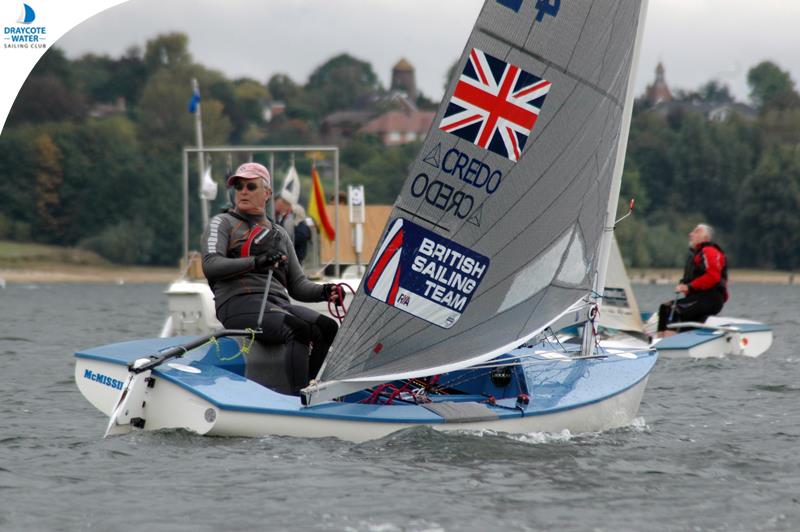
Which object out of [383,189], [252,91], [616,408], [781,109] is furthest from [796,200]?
[616,408]

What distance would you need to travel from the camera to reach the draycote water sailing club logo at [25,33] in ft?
67.7

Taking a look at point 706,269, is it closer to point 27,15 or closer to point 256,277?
point 256,277

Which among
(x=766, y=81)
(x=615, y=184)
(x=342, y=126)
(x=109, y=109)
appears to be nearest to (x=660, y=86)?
(x=766, y=81)

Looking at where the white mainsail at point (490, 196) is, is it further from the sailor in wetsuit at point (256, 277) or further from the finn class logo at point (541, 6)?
the sailor in wetsuit at point (256, 277)

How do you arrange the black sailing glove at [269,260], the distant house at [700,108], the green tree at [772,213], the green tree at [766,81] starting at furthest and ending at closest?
the green tree at [766,81], the distant house at [700,108], the green tree at [772,213], the black sailing glove at [269,260]

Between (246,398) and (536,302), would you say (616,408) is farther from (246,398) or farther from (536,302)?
(246,398)

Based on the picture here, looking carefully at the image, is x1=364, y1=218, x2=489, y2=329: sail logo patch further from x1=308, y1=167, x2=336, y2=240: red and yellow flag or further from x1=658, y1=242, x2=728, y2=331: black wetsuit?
x1=308, y1=167, x2=336, y2=240: red and yellow flag

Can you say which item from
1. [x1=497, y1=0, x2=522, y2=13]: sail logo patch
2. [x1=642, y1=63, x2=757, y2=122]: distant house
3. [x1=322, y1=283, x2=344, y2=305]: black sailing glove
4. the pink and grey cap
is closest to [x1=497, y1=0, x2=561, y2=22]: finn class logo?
[x1=497, y1=0, x2=522, y2=13]: sail logo patch

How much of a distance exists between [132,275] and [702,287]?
155 ft

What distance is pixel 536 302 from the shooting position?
6.98 metres

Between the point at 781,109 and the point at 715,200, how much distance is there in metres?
5.64

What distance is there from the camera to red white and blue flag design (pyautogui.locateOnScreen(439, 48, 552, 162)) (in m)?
6.27

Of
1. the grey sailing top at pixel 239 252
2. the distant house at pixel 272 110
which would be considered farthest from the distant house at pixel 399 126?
the grey sailing top at pixel 239 252

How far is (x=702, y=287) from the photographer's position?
42.9 ft
